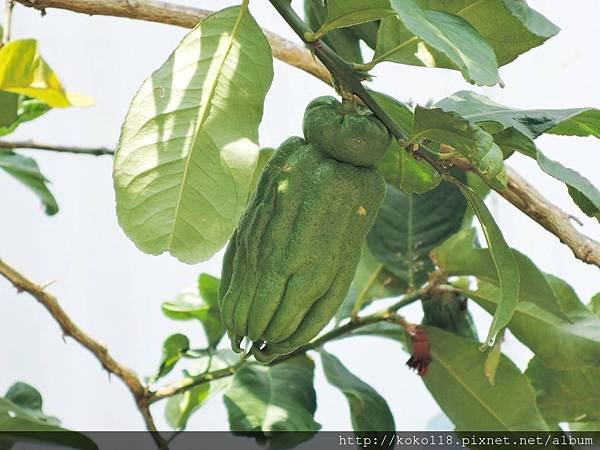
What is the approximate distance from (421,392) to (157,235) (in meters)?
2.21

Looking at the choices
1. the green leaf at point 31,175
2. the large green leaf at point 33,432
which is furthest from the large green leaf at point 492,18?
the green leaf at point 31,175

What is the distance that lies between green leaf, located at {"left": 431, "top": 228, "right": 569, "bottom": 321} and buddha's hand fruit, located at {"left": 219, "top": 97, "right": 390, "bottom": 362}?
0.29 m

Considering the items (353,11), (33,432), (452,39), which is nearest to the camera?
(452,39)

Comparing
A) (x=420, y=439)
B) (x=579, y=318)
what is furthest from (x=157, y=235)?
(x=420, y=439)

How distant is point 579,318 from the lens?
120 centimetres

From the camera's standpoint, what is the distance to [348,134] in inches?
32.6

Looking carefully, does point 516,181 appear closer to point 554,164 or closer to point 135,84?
point 554,164

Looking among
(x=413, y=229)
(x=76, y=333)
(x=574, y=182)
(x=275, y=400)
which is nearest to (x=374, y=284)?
(x=413, y=229)

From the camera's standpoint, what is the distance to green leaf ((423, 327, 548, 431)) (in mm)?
1229

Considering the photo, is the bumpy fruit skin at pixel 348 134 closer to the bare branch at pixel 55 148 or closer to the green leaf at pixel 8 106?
the green leaf at pixel 8 106

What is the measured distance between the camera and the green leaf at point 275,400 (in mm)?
1310

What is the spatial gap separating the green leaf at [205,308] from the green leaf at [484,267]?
0.41m

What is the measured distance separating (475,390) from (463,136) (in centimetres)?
58

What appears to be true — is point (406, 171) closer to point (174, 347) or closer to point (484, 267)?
point (484, 267)
